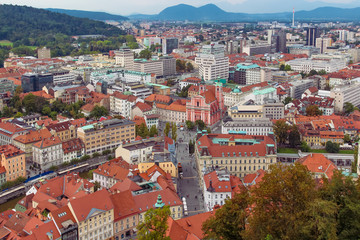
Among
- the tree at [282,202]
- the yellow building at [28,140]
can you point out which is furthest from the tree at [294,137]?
the tree at [282,202]

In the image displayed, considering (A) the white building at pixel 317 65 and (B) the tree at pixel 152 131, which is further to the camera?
(A) the white building at pixel 317 65

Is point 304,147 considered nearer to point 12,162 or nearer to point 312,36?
point 12,162

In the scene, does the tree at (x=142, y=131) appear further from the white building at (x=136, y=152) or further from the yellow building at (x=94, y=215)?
the yellow building at (x=94, y=215)

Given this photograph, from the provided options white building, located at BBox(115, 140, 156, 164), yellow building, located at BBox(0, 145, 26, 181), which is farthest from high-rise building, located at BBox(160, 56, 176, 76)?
yellow building, located at BBox(0, 145, 26, 181)

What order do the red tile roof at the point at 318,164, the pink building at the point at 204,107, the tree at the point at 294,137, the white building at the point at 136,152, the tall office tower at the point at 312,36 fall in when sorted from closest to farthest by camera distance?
1. the red tile roof at the point at 318,164
2. the white building at the point at 136,152
3. the tree at the point at 294,137
4. the pink building at the point at 204,107
5. the tall office tower at the point at 312,36

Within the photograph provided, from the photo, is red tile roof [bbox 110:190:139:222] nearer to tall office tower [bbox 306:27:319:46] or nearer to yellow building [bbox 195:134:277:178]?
yellow building [bbox 195:134:277:178]

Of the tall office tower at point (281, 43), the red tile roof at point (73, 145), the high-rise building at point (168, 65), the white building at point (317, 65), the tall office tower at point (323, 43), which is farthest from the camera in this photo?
the tall office tower at point (323, 43)
